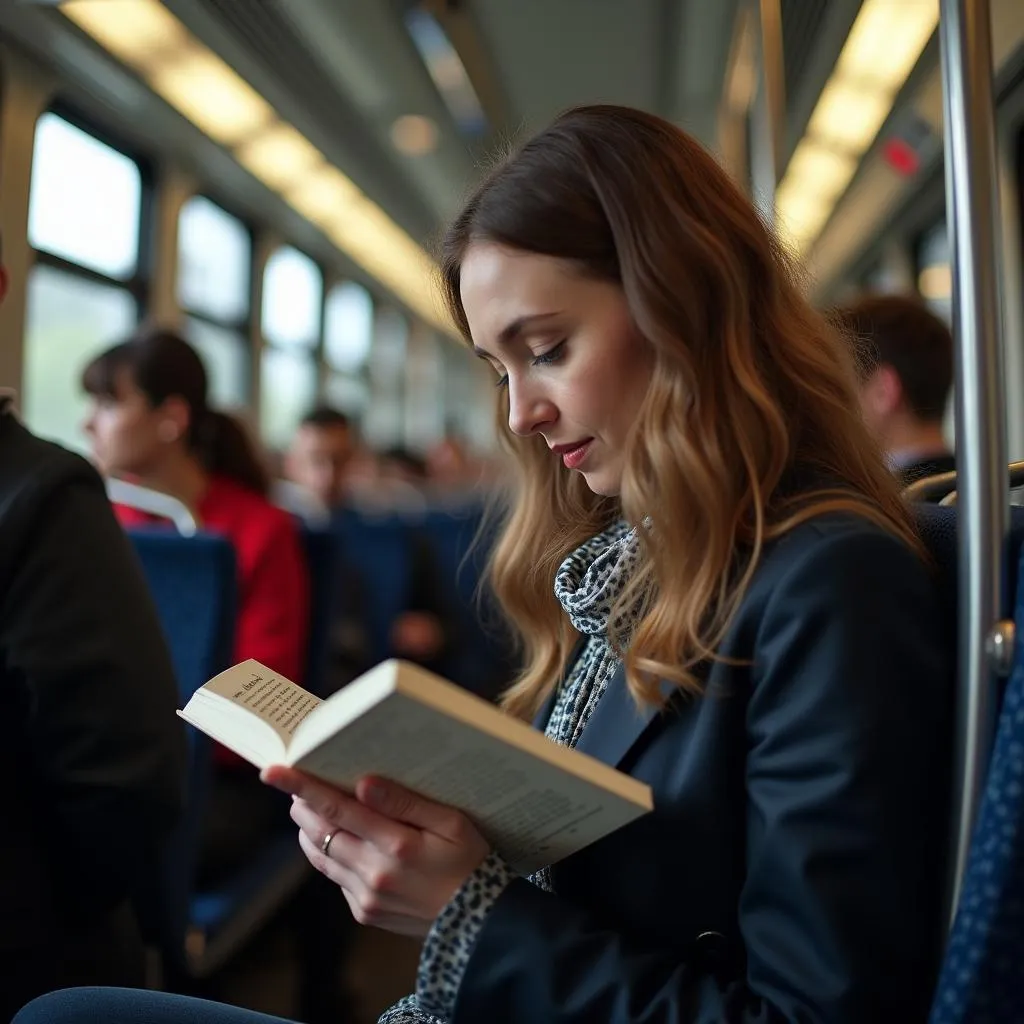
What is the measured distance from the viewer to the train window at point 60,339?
354 cm

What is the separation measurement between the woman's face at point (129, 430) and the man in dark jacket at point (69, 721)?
4.66 feet

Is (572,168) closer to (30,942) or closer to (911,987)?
(911,987)

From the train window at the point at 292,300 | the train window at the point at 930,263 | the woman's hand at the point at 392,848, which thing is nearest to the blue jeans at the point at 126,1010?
the woman's hand at the point at 392,848

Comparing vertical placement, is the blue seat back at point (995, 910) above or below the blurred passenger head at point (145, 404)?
below

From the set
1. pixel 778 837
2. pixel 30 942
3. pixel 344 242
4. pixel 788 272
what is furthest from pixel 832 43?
pixel 344 242

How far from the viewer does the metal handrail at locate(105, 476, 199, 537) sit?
7.95 ft

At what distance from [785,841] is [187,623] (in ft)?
4.26

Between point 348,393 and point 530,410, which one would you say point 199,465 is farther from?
point 348,393

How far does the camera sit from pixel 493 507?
1.54m

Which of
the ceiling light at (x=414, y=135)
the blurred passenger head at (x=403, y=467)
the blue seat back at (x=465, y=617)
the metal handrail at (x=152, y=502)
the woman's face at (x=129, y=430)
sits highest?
the ceiling light at (x=414, y=135)

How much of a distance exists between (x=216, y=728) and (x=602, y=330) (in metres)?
0.48

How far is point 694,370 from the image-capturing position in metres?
0.96

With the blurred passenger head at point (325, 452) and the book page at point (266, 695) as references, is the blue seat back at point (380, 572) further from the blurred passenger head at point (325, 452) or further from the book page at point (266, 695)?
the book page at point (266, 695)

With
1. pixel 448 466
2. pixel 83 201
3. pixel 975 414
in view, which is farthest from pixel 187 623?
pixel 448 466
